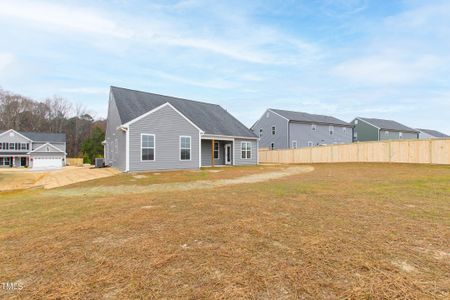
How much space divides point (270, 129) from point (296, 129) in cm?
388

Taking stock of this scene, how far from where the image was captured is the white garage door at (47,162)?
39.9m

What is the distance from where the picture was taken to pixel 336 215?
15.4ft

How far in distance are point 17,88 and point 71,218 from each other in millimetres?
58182

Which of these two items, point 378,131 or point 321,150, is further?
point 378,131

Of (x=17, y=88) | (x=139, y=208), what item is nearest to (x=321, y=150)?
(x=139, y=208)

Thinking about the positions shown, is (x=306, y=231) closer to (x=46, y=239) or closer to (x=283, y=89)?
(x=46, y=239)

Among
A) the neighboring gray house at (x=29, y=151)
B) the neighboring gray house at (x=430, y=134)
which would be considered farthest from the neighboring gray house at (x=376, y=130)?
the neighboring gray house at (x=29, y=151)

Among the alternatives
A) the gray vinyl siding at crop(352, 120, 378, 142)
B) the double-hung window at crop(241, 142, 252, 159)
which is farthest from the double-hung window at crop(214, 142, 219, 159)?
the gray vinyl siding at crop(352, 120, 378, 142)

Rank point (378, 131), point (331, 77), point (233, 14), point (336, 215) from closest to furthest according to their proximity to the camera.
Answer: point (336, 215), point (233, 14), point (331, 77), point (378, 131)

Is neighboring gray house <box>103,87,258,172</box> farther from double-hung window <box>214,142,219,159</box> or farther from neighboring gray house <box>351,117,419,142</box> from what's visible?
neighboring gray house <box>351,117,419,142</box>

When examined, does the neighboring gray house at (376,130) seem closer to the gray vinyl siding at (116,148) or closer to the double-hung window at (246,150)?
the double-hung window at (246,150)

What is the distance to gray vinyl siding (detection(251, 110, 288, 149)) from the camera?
33438 mm

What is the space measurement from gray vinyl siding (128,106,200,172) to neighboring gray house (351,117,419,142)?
3383 cm

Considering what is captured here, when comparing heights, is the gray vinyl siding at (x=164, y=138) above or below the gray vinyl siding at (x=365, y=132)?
below
